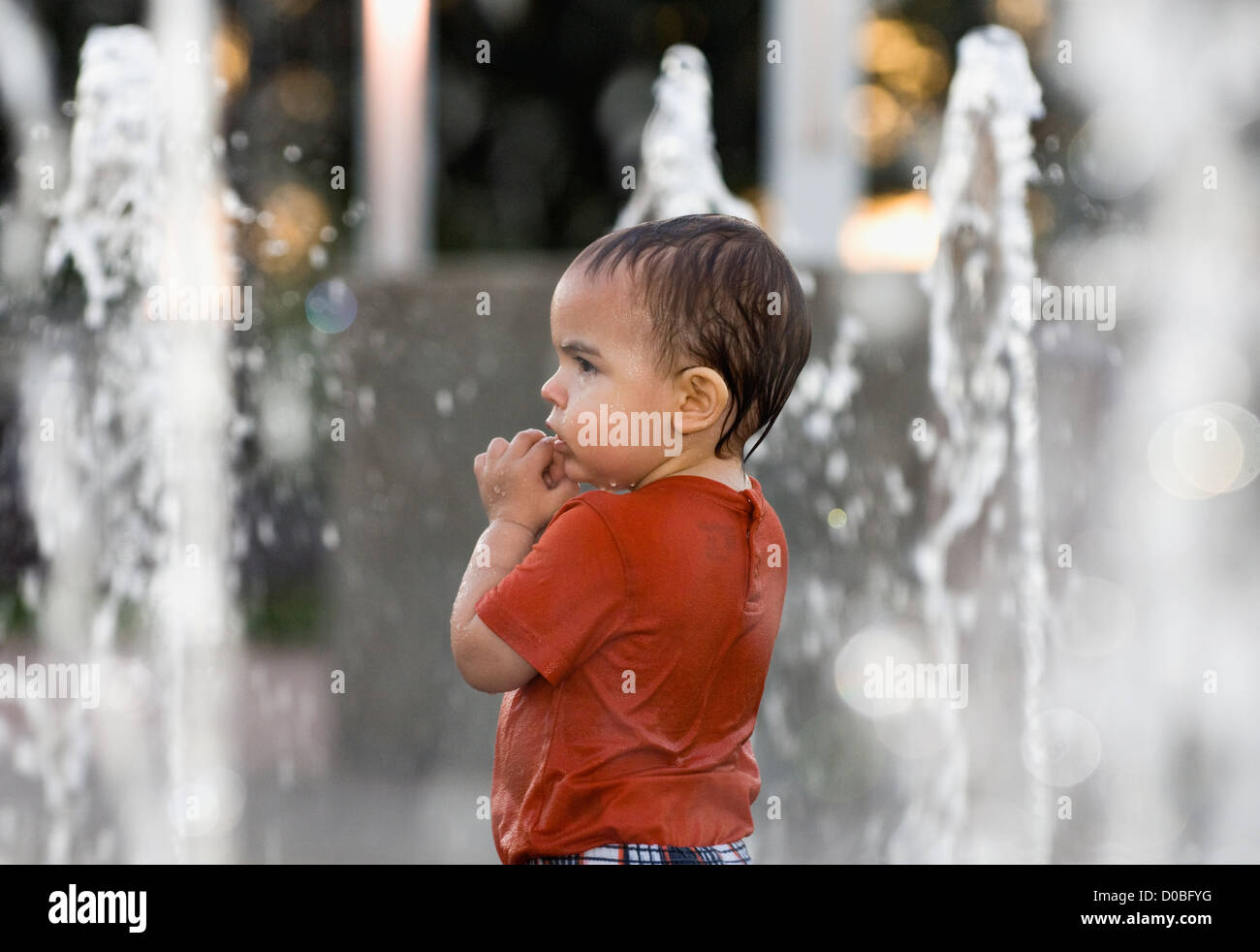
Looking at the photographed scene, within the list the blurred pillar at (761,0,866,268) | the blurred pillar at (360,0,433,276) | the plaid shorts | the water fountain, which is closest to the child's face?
the plaid shorts

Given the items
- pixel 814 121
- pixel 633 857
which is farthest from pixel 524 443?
pixel 814 121

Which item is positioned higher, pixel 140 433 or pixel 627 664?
pixel 140 433

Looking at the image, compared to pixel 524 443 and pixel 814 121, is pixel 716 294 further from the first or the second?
pixel 814 121

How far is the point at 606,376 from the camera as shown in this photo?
4.62 feet

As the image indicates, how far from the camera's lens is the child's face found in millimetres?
1406

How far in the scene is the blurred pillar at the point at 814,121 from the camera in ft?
17.0

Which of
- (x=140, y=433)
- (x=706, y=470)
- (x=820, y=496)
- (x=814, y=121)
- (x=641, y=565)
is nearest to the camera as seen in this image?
(x=641, y=565)

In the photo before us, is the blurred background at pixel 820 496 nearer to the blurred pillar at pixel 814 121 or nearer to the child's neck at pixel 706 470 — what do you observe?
the blurred pillar at pixel 814 121

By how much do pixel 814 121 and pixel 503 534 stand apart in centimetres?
408

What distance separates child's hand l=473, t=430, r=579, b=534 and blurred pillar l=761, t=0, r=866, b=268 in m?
3.77

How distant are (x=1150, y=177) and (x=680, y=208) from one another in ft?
4.93

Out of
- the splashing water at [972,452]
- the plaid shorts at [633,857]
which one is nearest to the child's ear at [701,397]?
the plaid shorts at [633,857]

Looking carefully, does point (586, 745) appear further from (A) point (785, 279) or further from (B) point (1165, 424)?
(B) point (1165, 424)
